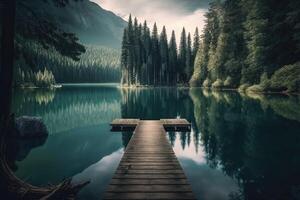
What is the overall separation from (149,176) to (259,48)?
132 feet

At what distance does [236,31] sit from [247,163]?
49376 millimetres

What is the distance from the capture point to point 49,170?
11211 mm

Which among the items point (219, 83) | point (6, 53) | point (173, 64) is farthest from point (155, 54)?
point (6, 53)

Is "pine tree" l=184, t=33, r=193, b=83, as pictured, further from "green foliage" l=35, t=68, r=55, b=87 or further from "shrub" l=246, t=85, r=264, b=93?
"green foliage" l=35, t=68, r=55, b=87

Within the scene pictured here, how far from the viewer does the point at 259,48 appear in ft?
142

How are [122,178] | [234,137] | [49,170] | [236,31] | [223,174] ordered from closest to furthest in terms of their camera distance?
[122,178] < [223,174] < [49,170] < [234,137] < [236,31]

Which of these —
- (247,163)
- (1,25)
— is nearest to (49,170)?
(1,25)

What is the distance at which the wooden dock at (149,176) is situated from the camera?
683 cm

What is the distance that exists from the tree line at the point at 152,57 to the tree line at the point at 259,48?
31215 millimetres

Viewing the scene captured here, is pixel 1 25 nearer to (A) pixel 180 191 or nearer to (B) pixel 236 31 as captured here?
(A) pixel 180 191

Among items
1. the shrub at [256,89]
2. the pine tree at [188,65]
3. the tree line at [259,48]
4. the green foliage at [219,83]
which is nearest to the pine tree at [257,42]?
the tree line at [259,48]

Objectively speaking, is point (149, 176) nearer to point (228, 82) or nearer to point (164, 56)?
point (228, 82)

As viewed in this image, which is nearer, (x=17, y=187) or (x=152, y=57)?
(x=17, y=187)

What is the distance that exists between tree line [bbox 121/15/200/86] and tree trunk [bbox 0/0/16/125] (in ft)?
295
